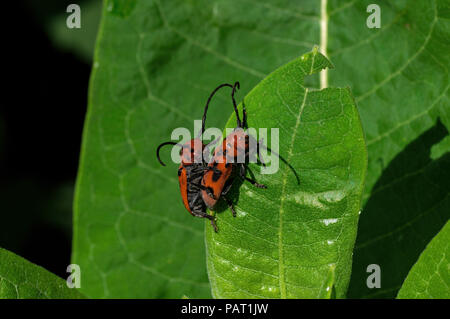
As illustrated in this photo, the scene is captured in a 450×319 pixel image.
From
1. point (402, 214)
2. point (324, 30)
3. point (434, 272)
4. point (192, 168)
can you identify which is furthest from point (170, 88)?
point (434, 272)

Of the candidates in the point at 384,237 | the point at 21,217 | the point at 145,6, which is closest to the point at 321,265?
the point at 384,237

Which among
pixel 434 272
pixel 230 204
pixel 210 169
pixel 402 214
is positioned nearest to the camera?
pixel 434 272

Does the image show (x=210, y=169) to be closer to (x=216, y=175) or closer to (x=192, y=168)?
(x=216, y=175)

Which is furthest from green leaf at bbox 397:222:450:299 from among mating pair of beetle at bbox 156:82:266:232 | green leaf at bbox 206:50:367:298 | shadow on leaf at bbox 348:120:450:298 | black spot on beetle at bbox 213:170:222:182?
black spot on beetle at bbox 213:170:222:182

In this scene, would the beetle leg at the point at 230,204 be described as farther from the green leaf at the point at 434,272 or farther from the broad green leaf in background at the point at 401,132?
the broad green leaf in background at the point at 401,132

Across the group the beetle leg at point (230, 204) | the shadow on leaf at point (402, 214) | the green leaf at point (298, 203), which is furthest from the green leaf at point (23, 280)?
the shadow on leaf at point (402, 214)

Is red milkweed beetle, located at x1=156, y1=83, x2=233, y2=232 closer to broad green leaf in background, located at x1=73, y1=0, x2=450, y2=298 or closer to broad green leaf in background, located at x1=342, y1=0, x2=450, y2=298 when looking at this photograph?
broad green leaf in background, located at x1=73, y1=0, x2=450, y2=298
